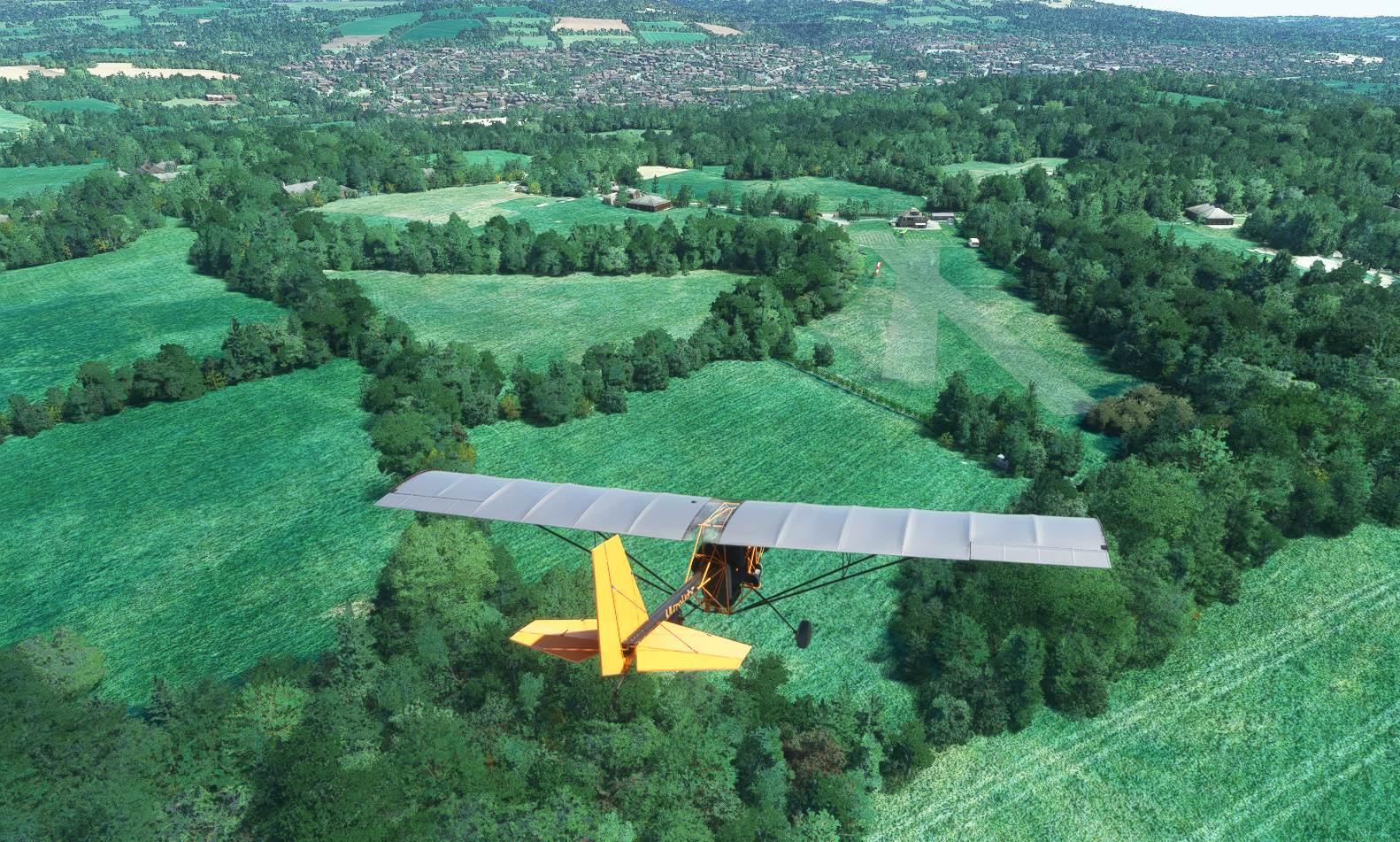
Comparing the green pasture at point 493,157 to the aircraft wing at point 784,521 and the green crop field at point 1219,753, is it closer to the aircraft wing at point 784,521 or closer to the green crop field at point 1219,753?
the aircraft wing at point 784,521

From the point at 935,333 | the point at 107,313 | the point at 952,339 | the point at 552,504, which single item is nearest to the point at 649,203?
the point at 935,333

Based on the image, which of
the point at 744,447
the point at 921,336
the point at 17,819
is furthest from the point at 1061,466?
the point at 17,819

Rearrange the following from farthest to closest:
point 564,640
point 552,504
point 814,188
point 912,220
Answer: point 814,188, point 912,220, point 552,504, point 564,640

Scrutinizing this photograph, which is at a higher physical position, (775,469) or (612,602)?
(612,602)

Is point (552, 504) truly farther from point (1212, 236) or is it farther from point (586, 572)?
point (1212, 236)

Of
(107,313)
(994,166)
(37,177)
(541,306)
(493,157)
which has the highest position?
(994,166)

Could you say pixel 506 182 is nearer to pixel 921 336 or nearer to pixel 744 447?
pixel 921 336
